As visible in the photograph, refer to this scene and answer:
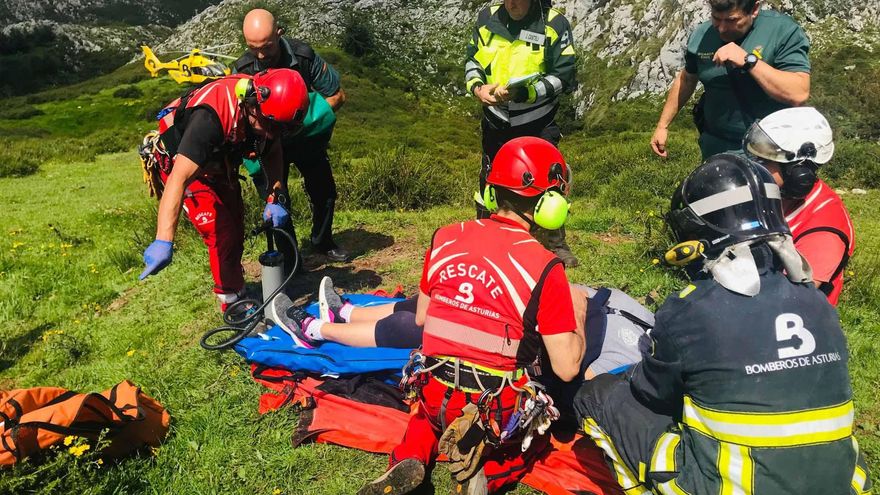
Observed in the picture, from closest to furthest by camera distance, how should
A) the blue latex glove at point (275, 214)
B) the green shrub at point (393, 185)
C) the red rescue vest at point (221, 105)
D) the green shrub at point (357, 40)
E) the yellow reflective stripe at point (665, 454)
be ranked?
the yellow reflective stripe at point (665, 454) < the red rescue vest at point (221, 105) < the blue latex glove at point (275, 214) < the green shrub at point (393, 185) < the green shrub at point (357, 40)

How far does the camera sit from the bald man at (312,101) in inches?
189

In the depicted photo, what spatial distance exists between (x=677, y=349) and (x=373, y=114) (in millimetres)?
43876

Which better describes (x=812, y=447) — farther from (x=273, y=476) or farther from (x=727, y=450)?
(x=273, y=476)

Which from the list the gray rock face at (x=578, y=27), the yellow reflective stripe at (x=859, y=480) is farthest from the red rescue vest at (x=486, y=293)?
the gray rock face at (x=578, y=27)

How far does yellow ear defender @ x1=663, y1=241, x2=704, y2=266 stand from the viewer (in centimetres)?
217

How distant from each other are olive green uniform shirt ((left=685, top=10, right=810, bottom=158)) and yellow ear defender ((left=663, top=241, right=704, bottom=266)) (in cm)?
177

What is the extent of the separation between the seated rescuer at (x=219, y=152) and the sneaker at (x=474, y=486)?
2155 mm

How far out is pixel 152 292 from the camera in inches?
223

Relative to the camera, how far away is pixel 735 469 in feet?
6.77

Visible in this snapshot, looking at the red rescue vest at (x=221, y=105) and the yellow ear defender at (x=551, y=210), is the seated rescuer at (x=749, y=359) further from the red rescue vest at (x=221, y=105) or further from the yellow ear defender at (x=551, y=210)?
the red rescue vest at (x=221, y=105)

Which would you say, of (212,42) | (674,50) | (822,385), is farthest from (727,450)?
(212,42)

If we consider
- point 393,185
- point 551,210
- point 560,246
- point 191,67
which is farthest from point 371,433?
point 393,185

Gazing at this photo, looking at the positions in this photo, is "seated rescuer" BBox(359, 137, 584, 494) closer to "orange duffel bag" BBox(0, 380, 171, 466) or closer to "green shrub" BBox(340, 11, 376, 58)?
"orange duffel bag" BBox(0, 380, 171, 466)

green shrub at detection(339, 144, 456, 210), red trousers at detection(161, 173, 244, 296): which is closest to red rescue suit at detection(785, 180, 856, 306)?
red trousers at detection(161, 173, 244, 296)
